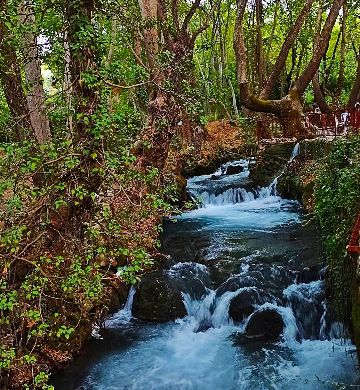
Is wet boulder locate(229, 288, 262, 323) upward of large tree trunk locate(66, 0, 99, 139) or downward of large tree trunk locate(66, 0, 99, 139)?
downward

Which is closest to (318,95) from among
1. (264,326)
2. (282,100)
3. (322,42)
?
(282,100)

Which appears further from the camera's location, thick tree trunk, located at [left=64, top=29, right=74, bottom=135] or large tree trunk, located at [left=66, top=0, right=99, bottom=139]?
thick tree trunk, located at [left=64, top=29, right=74, bottom=135]

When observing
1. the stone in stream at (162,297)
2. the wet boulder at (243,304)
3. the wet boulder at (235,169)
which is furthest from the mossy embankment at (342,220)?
the wet boulder at (235,169)

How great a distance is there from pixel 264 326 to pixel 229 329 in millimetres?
681

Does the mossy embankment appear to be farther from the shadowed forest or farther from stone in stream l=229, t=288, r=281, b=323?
stone in stream l=229, t=288, r=281, b=323

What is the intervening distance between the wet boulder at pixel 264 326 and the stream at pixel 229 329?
2 centimetres

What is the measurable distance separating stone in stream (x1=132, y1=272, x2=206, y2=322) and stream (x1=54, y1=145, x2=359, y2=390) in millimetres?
21

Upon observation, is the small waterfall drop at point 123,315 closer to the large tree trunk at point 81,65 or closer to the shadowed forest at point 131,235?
the shadowed forest at point 131,235

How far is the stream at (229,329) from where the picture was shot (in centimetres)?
709

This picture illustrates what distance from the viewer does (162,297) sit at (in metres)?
9.08

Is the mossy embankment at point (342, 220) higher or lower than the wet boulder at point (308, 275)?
higher

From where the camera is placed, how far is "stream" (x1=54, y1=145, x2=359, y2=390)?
7094mm

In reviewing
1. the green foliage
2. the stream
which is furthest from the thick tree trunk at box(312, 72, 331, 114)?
the green foliage

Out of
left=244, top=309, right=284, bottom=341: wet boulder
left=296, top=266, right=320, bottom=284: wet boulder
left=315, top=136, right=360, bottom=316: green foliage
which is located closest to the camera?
left=315, top=136, right=360, bottom=316: green foliage
